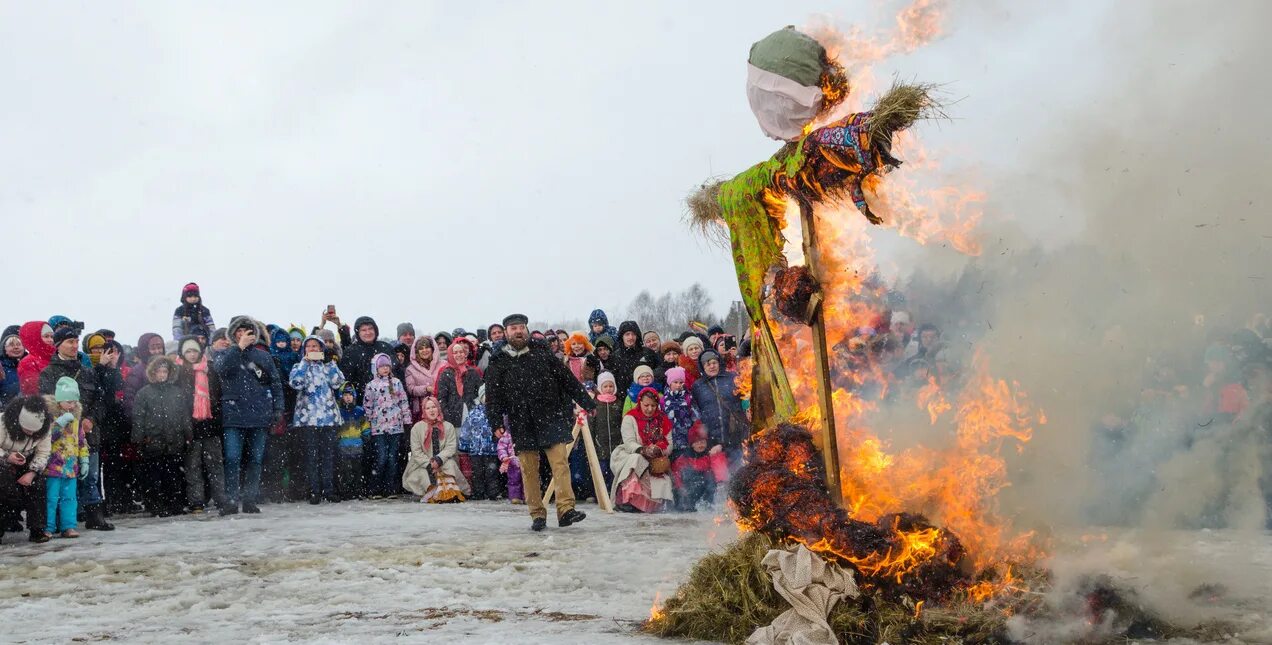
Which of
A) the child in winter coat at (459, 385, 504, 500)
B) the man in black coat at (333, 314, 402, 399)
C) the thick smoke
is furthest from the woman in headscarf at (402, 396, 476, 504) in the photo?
the thick smoke

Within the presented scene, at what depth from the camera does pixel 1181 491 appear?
8.00 metres

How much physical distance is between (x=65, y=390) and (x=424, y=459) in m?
4.61

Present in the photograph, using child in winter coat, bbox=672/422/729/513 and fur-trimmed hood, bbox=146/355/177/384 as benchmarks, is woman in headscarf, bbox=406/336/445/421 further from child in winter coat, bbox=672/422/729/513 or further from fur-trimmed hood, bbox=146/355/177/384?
child in winter coat, bbox=672/422/729/513

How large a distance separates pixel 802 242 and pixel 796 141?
533mm

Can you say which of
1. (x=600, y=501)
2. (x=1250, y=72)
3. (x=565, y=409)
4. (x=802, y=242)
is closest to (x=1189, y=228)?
(x=1250, y=72)

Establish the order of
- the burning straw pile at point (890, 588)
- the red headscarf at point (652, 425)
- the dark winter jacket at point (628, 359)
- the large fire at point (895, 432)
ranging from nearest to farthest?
the burning straw pile at point (890, 588)
the large fire at point (895, 432)
the red headscarf at point (652, 425)
the dark winter jacket at point (628, 359)

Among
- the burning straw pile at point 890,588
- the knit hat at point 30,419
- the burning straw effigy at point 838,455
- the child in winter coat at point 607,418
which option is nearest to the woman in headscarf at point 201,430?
the knit hat at point 30,419

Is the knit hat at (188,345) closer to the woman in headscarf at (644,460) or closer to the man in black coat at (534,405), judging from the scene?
the man in black coat at (534,405)

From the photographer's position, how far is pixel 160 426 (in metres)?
12.1

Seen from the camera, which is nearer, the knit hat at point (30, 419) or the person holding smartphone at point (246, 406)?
the knit hat at point (30, 419)

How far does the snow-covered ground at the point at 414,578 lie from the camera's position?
A: 6.05 m

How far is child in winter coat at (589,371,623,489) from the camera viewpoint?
1363cm

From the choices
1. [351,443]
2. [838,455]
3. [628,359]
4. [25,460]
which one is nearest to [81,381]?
[25,460]

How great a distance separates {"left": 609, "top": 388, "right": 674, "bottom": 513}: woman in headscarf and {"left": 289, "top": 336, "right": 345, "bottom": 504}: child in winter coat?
3643 mm
